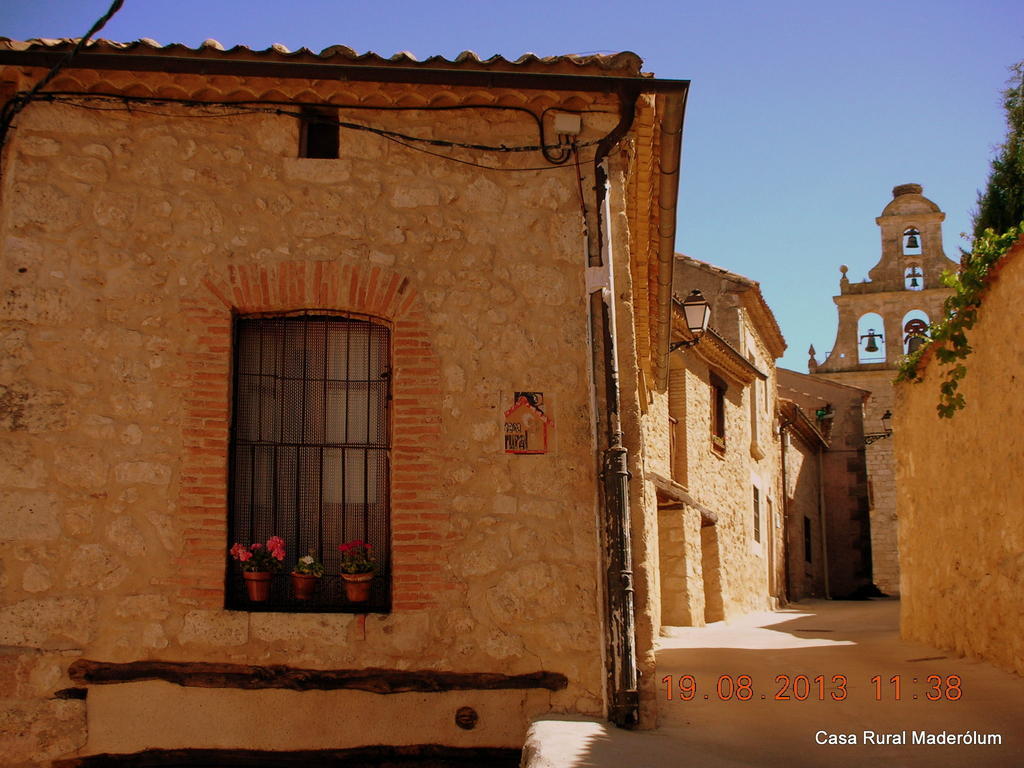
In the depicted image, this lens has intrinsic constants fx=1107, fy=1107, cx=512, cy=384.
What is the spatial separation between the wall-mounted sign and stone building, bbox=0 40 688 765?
1 cm

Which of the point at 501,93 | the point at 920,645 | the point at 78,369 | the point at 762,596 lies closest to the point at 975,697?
the point at 920,645

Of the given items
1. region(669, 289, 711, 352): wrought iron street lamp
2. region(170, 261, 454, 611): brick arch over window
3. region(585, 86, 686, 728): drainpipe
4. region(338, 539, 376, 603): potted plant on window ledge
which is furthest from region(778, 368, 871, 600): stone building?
region(338, 539, 376, 603): potted plant on window ledge

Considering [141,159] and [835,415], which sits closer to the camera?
[141,159]

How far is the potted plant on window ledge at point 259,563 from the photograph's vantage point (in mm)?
5820

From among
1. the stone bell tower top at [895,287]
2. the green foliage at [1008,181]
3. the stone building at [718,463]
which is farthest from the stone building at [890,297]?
the green foliage at [1008,181]

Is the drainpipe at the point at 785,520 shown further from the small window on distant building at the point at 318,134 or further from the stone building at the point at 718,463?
the small window on distant building at the point at 318,134

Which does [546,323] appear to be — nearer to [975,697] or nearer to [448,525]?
[448,525]

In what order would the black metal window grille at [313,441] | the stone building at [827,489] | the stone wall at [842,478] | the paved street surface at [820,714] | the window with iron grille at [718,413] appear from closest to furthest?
the paved street surface at [820,714], the black metal window grille at [313,441], the window with iron grille at [718,413], the stone building at [827,489], the stone wall at [842,478]

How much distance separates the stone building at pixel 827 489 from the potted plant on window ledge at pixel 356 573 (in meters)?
22.0

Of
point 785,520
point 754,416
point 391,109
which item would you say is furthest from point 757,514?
point 391,109

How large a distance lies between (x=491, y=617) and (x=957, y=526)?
4.72 meters

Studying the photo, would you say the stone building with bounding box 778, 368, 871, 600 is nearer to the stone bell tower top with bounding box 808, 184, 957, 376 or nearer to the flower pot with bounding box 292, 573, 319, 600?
the stone bell tower top with bounding box 808, 184, 957, 376

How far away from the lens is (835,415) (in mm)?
31297

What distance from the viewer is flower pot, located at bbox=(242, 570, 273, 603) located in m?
5.82
